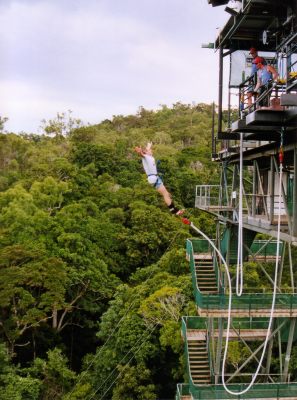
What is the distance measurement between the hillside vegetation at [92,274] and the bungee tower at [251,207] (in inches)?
142

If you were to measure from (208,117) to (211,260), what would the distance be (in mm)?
47414

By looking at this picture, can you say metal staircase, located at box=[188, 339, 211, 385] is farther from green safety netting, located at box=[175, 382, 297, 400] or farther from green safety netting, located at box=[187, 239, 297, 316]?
green safety netting, located at box=[187, 239, 297, 316]

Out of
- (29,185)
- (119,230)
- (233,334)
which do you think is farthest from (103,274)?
(233,334)

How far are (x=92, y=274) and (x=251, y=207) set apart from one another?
1444cm

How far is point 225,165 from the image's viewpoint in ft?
41.5

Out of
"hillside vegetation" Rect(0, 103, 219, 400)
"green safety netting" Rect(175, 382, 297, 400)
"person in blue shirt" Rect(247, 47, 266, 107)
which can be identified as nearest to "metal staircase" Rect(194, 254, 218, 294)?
"hillside vegetation" Rect(0, 103, 219, 400)

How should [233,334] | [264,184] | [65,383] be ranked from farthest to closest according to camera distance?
[65,383]
[233,334]
[264,184]

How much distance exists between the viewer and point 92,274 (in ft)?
78.6

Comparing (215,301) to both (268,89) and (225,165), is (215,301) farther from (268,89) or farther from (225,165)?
Answer: (268,89)

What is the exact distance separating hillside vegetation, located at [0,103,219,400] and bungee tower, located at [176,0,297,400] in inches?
142

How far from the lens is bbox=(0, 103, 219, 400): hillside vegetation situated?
1817 centimetres

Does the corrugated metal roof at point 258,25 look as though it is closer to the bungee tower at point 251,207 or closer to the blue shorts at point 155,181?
the bungee tower at point 251,207

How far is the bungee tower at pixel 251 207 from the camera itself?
7539mm

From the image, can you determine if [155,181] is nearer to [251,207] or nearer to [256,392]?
[251,207]
